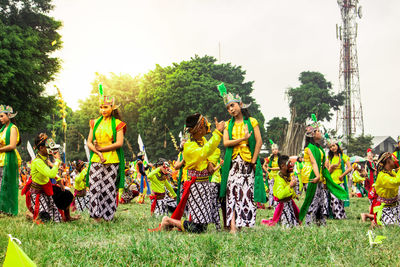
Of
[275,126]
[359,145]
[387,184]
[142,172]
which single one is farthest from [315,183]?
[275,126]

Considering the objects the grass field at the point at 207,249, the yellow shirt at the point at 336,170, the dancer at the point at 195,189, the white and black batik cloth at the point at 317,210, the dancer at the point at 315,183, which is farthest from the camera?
the yellow shirt at the point at 336,170

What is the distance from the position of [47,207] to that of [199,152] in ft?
10.7

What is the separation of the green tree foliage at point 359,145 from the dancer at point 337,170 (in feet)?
92.6

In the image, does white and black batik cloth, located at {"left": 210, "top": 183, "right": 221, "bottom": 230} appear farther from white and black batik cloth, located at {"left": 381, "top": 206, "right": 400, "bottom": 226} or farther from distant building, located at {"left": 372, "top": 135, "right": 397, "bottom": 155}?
distant building, located at {"left": 372, "top": 135, "right": 397, "bottom": 155}

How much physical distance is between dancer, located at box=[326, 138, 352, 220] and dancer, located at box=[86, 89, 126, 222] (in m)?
5.17

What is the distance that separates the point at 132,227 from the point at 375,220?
4.15 m

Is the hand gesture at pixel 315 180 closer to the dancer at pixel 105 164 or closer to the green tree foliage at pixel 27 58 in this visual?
the dancer at pixel 105 164

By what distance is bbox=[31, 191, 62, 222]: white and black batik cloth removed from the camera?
709 centimetres

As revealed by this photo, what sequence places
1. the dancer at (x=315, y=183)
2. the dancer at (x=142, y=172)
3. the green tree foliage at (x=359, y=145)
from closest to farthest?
the dancer at (x=315, y=183), the dancer at (x=142, y=172), the green tree foliage at (x=359, y=145)

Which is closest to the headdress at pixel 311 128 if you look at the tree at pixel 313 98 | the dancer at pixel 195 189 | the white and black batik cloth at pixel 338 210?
the dancer at pixel 195 189

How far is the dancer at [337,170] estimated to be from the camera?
387 inches

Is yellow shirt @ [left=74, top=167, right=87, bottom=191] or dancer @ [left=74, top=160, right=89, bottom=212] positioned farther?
dancer @ [left=74, top=160, right=89, bottom=212]

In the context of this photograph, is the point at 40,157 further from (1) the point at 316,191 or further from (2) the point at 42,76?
(2) the point at 42,76

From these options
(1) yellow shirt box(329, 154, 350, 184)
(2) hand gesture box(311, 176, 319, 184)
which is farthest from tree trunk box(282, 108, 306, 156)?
(2) hand gesture box(311, 176, 319, 184)
